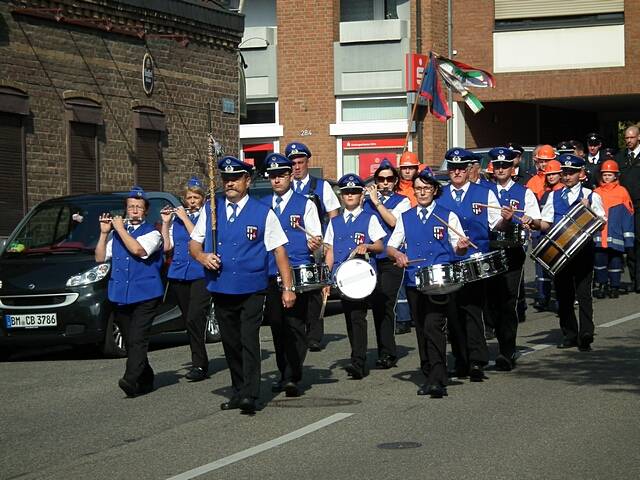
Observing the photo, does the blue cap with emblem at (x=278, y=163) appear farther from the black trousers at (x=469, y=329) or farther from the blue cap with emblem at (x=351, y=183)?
the black trousers at (x=469, y=329)

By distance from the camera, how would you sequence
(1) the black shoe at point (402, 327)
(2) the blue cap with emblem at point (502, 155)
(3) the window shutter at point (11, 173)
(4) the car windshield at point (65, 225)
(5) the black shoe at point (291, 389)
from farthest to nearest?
(3) the window shutter at point (11, 173)
(1) the black shoe at point (402, 327)
(4) the car windshield at point (65, 225)
(2) the blue cap with emblem at point (502, 155)
(5) the black shoe at point (291, 389)

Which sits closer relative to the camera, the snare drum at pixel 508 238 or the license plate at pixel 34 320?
the snare drum at pixel 508 238

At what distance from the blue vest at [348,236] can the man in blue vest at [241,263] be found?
190cm

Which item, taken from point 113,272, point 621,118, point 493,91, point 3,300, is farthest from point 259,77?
point 113,272

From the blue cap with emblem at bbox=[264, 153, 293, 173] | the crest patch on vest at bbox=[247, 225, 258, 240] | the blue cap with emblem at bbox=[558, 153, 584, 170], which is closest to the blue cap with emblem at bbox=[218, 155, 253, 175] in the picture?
the crest patch on vest at bbox=[247, 225, 258, 240]

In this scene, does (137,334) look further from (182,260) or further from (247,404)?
(247,404)

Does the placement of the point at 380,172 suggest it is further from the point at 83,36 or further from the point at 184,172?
the point at 184,172

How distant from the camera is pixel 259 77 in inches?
1678

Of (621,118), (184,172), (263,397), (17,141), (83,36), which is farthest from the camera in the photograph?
(621,118)

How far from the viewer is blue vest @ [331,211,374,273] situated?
12906 mm

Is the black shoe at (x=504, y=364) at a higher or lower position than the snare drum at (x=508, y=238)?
lower

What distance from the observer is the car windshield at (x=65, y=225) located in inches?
612

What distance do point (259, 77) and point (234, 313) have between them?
105 feet

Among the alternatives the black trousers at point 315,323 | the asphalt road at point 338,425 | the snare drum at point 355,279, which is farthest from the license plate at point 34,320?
the snare drum at point 355,279
